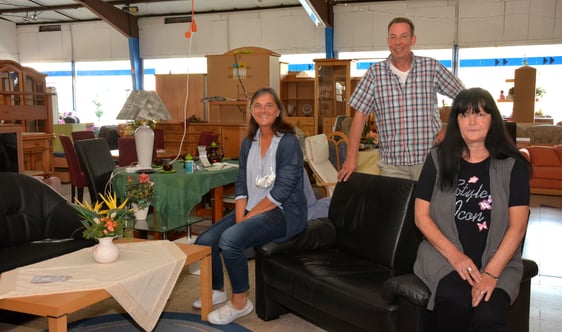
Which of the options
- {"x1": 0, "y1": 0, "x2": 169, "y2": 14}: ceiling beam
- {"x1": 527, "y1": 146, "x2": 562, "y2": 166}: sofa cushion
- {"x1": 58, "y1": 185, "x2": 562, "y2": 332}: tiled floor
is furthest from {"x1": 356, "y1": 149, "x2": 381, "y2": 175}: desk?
{"x1": 0, "y1": 0, "x2": 169, "y2": 14}: ceiling beam

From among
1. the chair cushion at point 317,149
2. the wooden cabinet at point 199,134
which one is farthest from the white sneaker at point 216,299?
the wooden cabinet at point 199,134

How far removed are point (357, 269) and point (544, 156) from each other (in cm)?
620

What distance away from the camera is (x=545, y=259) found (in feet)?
14.8

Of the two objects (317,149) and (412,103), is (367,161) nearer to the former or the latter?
(317,149)

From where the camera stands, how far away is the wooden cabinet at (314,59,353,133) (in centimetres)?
1087

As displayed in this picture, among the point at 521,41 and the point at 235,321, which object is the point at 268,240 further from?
the point at 521,41

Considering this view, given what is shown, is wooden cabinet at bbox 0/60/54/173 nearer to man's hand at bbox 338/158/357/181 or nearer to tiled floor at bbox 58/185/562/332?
tiled floor at bbox 58/185/562/332

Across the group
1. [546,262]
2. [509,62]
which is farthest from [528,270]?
[509,62]

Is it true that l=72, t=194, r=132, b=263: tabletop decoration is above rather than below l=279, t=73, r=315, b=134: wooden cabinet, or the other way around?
below

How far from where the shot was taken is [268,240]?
3.12 metres

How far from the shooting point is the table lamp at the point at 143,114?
16.1ft

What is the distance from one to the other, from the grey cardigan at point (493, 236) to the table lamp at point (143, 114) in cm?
329

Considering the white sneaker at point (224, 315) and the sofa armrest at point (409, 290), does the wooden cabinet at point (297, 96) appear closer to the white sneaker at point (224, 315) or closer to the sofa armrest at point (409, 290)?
the white sneaker at point (224, 315)

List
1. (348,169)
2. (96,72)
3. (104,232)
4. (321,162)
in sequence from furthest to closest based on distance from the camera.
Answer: (96,72) < (321,162) < (348,169) < (104,232)
